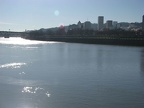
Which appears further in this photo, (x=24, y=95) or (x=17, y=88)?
(x=17, y=88)

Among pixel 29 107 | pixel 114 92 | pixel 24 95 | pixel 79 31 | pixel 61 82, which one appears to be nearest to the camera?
pixel 29 107

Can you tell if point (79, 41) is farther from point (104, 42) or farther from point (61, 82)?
point (61, 82)

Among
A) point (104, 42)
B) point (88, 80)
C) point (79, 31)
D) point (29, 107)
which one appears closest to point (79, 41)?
point (104, 42)

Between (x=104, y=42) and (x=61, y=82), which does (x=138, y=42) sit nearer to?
(x=104, y=42)

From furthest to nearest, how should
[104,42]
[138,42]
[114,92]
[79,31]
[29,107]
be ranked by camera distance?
[79,31]
[104,42]
[138,42]
[114,92]
[29,107]

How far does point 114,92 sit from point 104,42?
361ft

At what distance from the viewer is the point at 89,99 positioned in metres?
16.5

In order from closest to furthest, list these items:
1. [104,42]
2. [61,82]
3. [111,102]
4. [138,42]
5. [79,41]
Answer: [111,102], [61,82], [138,42], [104,42], [79,41]

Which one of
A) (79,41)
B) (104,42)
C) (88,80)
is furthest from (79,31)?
(88,80)

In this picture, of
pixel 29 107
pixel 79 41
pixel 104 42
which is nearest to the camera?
pixel 29 107

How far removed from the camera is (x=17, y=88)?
1933cm

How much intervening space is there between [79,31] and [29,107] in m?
172

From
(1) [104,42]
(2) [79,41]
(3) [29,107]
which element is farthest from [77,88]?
(2) [79,41]

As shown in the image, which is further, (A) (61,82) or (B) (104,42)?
(B) (104,42)
